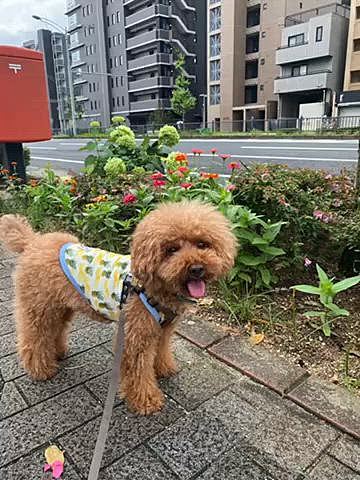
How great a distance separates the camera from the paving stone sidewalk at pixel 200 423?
5.54 feet

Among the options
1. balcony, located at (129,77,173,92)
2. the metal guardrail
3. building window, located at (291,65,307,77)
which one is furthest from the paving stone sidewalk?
balcony, located at (129,77,173,92)

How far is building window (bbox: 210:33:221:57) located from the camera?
4672cm

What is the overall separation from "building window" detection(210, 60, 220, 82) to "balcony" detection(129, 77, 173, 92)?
7759mm

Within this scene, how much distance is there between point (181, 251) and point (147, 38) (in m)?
60.2

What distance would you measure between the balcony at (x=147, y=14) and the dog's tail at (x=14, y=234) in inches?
2312

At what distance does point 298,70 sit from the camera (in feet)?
128

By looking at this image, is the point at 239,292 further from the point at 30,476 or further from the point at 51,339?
the point at 30,476

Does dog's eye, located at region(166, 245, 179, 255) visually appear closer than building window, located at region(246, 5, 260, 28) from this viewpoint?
Yes

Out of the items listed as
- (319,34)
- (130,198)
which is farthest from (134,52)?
(130,198)

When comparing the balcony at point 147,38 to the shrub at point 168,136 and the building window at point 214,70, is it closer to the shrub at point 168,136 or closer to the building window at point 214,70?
the building window at point 214,70

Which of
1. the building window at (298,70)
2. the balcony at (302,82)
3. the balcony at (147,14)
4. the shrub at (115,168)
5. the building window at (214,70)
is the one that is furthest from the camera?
the balcony at (147,14)

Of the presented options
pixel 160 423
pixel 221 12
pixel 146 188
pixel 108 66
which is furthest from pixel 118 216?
pixel 108 66

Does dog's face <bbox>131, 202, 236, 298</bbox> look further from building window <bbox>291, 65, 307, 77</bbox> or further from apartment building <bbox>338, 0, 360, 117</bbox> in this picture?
building window <bbox>291, 65, 307, 77</bbox>

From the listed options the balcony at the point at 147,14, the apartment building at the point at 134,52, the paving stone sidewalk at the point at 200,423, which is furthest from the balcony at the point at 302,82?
the paving stone sidewalk at the point at 200,423
